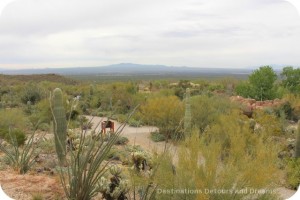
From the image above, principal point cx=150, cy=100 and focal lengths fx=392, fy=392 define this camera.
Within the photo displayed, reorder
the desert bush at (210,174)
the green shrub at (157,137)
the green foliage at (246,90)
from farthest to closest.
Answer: the green foliage at (246,90) → the green shrub at (157,137) → the desert bush at (210,174)

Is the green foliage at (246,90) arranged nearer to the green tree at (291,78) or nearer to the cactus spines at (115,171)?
the green tree at (291,78)

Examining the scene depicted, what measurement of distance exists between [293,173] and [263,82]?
17.7m

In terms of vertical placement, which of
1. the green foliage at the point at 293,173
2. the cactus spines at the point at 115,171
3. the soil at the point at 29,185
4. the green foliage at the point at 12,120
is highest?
the cactus spines at the point at 115,171

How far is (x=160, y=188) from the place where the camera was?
493cm

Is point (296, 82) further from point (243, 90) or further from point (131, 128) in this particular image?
point (131, 128)

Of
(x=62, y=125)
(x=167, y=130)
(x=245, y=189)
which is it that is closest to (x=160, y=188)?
(x=245, y=189)

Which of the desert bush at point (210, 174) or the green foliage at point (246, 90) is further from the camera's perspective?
the green foliage at point (246, 90)

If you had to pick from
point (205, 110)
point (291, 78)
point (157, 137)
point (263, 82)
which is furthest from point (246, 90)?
point (157, 137)

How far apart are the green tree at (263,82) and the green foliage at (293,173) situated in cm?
1667

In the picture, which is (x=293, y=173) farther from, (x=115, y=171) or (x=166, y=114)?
(x=166, y=114)

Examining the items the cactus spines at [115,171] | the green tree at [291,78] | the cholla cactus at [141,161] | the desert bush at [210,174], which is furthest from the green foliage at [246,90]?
the desert bush at [210,174]

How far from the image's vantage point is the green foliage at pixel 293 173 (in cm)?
783

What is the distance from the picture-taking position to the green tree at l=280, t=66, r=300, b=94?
26.2 meters

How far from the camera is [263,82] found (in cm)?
2508
